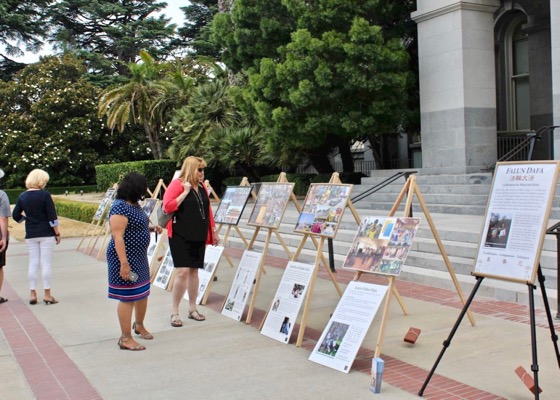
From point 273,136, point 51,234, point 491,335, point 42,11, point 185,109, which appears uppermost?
point 42,11

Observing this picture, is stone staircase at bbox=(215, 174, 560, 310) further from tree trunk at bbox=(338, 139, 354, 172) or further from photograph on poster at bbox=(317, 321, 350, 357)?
tree trunk at bbox=(338, 139, 354, 172)

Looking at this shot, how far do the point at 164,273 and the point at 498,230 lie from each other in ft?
20.7

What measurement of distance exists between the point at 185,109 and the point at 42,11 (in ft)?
94.4

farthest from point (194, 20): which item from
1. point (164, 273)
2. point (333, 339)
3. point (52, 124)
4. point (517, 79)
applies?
point (333, 339)

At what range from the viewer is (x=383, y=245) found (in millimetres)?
5742

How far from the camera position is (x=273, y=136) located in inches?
720

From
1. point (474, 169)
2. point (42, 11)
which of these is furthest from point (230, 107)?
point (42, 11)

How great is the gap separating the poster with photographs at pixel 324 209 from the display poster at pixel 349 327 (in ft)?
3.30

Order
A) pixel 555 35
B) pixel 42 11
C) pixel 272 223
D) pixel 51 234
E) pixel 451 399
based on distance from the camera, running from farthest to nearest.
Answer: pixel 42 11 < pixel 555 35 < pixel 51 234 < pixel 272 223 < pixel 451 399

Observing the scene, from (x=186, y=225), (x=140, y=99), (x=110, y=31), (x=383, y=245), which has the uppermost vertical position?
(x=110, y=31)

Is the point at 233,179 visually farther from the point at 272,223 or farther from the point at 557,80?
the point at 272,223

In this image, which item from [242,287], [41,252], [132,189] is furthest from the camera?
[41,252]

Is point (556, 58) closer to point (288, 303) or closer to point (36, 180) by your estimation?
point (288, 303)

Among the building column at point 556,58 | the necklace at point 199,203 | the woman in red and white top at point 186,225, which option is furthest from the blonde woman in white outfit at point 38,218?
the building column at point 556,58
